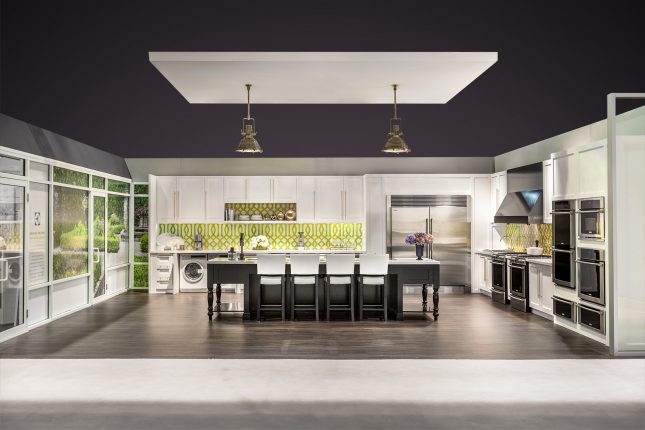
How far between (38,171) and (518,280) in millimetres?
7180

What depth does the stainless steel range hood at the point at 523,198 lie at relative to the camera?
27.6 feet

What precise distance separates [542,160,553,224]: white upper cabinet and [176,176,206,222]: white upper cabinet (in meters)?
6.47

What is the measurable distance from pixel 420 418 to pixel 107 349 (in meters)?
3.65

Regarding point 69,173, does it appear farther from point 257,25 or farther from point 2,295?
point 257,25

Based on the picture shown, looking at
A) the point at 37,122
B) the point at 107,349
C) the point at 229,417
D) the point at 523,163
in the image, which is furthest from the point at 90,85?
the point at 523,163

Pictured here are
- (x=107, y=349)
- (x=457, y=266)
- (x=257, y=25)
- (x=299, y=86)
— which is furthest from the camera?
(x=457, y=266)

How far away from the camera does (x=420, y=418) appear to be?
3705 mm

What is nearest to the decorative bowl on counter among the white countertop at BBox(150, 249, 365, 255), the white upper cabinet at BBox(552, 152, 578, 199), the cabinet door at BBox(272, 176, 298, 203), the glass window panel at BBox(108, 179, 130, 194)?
the white upper cabinet at BBox(552, 152, 578, 199)

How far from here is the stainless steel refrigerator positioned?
10.5m

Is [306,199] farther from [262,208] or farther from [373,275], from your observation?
[373,275]

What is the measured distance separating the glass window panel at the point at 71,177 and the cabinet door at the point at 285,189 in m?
3.64

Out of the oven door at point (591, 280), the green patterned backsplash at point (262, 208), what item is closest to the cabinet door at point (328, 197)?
the green patterned backsplash at point (262, 208)

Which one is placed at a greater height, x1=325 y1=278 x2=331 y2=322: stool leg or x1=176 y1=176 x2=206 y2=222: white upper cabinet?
x1=176 y1=176 x2=206 y2=222: white upper cabinet

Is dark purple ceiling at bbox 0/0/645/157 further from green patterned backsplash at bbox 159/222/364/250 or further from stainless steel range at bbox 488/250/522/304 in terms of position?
stainless steel range at bbox 488/250/522/304
